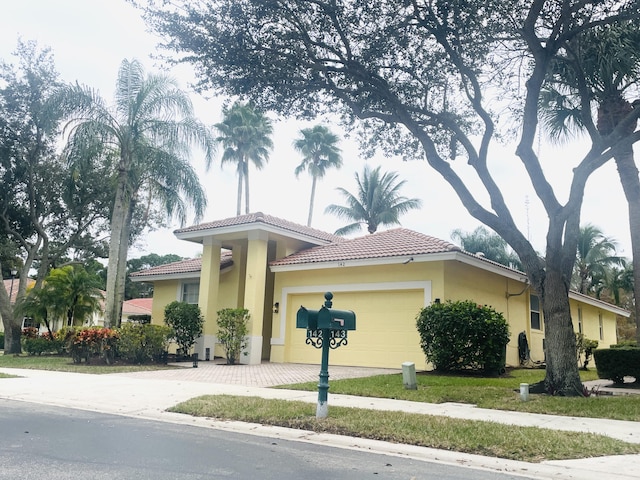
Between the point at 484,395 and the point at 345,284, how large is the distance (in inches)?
342

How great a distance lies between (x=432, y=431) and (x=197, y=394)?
5.27m

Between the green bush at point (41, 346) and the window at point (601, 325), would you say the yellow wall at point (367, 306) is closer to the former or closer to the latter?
the green bush at point (41, 346)

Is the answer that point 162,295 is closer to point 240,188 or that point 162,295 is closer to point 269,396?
point 269,396

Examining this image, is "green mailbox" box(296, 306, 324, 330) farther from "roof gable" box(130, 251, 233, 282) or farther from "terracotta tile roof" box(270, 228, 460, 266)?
"roof gable" box(130, 251, 233, 282)

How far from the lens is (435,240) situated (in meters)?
18.1

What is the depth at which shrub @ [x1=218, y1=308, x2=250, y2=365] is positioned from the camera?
60.8ft

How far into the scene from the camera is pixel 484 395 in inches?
419

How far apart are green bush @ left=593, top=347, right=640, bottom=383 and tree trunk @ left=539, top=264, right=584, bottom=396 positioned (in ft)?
A: 14.5

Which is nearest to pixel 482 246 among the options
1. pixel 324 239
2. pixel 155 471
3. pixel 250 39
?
pixel 324 239

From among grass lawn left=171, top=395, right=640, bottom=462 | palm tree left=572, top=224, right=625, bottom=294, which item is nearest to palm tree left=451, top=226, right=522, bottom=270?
palm tree left=572, top=224, right=625, bottom=294

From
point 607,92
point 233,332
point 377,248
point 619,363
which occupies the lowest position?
point 619,363

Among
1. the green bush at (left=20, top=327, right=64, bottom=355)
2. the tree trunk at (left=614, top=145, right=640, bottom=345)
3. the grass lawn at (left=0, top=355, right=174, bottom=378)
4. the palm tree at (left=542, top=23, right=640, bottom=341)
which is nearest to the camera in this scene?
the palm tree at (left=542, top=23, right=640, bottom=341)

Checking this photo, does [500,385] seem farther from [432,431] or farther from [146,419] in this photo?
[146,419]

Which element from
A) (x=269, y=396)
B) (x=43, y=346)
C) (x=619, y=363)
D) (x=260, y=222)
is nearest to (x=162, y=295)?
(x=43, y=346)
